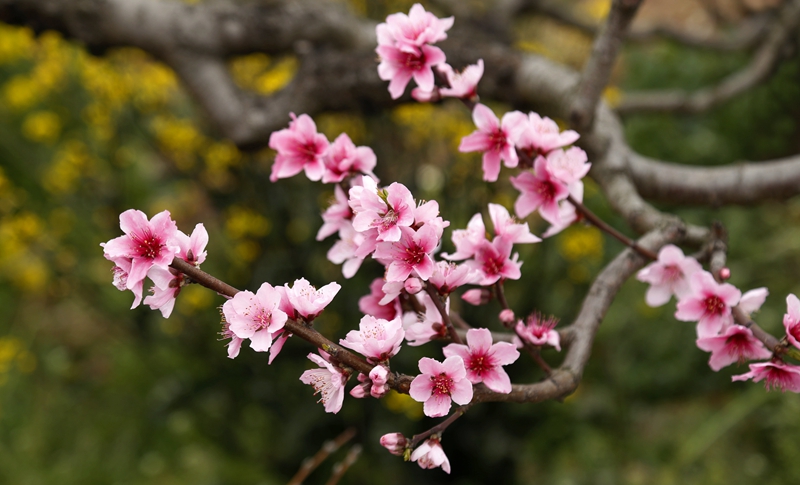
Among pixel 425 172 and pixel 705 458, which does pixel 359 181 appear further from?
pixel 705 458

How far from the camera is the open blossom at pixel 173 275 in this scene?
493 mm

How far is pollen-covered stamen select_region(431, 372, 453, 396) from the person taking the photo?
0.48 m

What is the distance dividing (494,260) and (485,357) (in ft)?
0.39

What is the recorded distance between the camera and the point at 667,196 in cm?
98

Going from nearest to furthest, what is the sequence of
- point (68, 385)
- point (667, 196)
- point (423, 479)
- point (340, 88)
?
point (667, 196), point (340, 88), point (423, 479), point (68, 385)

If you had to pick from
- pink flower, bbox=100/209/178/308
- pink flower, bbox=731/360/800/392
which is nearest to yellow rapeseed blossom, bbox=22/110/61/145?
pink flower, bbox=100/209/178/308

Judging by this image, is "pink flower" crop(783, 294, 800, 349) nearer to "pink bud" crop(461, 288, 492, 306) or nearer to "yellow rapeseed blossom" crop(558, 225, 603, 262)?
"pink bud" crop(461, 288, 492, 306)

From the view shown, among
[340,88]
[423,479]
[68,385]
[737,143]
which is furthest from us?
[68,385]

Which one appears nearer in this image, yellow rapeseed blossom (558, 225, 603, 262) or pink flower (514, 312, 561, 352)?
pink flower (514, 312, 561, 352)

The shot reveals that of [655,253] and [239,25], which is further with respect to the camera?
[239,25]

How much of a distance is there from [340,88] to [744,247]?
1.94 metres

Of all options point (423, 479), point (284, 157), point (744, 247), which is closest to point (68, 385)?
point (423, 479)

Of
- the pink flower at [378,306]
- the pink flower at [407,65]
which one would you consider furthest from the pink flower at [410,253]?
the pink flower at [407,65]

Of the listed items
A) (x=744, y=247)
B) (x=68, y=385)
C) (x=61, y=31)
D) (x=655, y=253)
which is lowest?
(x=68, y=385)
